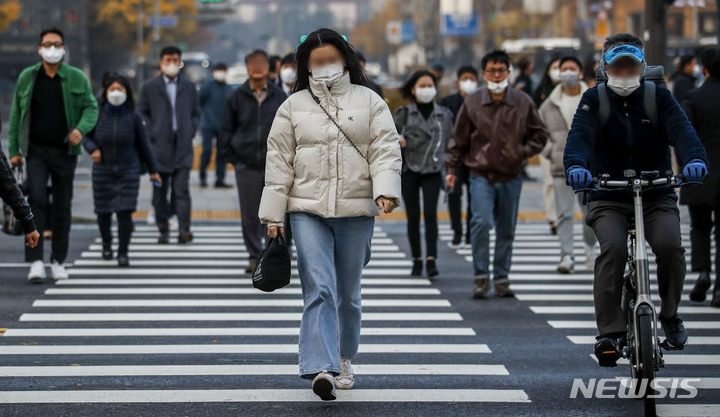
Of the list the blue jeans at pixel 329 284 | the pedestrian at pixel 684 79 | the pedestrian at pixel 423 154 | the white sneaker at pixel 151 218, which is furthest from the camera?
the pedestrian at pixel 684 79

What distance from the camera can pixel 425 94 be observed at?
12.2 m

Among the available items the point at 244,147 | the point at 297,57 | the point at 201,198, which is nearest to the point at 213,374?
the point at 297,57

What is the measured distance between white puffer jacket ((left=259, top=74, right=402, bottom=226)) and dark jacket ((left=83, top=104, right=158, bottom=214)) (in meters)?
6.10

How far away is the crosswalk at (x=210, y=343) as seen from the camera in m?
7.21

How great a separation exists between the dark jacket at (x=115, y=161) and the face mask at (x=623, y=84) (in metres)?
6.85

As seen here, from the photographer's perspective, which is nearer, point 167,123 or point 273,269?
point 273,269

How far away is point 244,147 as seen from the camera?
12.0 meters

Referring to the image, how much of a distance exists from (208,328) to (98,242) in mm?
5618

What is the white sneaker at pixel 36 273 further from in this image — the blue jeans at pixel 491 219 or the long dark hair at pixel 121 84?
the blue jeans at pixel 491 219

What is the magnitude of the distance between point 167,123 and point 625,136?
28.0 feet

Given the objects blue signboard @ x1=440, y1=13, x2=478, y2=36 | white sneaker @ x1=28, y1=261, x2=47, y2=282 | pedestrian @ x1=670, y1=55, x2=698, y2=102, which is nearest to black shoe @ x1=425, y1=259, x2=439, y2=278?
white sneaker @ x1=28, y1=261, x2=47, y2=282

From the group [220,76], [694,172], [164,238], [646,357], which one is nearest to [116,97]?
[164,238]

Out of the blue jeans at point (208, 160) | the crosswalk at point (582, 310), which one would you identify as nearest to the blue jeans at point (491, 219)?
the crosswalk at point (582, 310)

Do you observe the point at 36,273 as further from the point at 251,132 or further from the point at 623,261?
the point at 623,261
